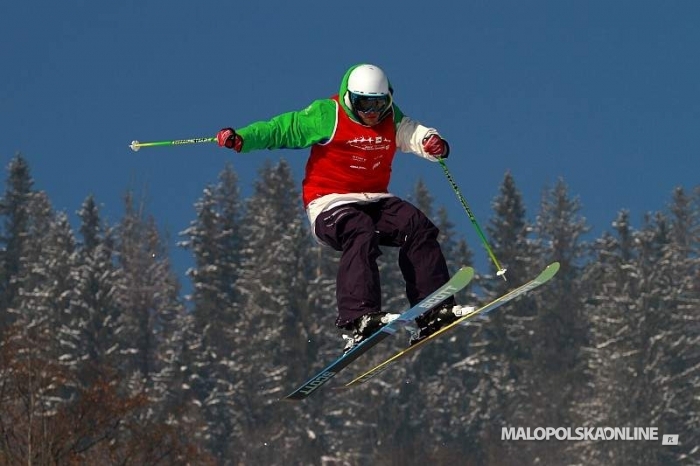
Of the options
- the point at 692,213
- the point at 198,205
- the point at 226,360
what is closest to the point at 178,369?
the point at 226,360

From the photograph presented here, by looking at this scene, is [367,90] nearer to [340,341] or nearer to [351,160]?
[351,160]

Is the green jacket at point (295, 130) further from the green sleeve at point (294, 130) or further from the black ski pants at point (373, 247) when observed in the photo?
the black ski pants at point (373, 247)

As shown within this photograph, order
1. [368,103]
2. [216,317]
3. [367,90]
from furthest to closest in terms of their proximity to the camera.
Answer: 1. [216,317]
2. [368,103]
3. [367,90]

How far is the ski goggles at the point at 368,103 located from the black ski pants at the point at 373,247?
0.68m

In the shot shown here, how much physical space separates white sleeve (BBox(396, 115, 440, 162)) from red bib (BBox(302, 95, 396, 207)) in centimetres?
9

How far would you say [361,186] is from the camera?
11141 millimetres

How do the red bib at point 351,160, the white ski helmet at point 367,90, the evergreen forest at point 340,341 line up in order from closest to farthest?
the white ski helmet at point 367,90
the red bib at point 351,160
the evergreen forest at point 340,341

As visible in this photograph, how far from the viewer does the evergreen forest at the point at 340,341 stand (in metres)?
51.8

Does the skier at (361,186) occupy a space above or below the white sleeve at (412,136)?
below

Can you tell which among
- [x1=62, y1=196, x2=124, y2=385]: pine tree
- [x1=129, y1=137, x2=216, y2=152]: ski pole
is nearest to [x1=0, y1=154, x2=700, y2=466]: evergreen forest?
[x1=62, y1=196, x2=124, y2=385]: pine tree

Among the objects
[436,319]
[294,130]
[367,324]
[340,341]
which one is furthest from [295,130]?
[340,341]

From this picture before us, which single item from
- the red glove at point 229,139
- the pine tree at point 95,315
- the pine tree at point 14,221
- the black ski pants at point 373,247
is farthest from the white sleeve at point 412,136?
the pine tree at point 14,221

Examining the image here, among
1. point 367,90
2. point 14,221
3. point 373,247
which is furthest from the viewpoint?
point 14,221

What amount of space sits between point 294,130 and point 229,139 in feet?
1.56
